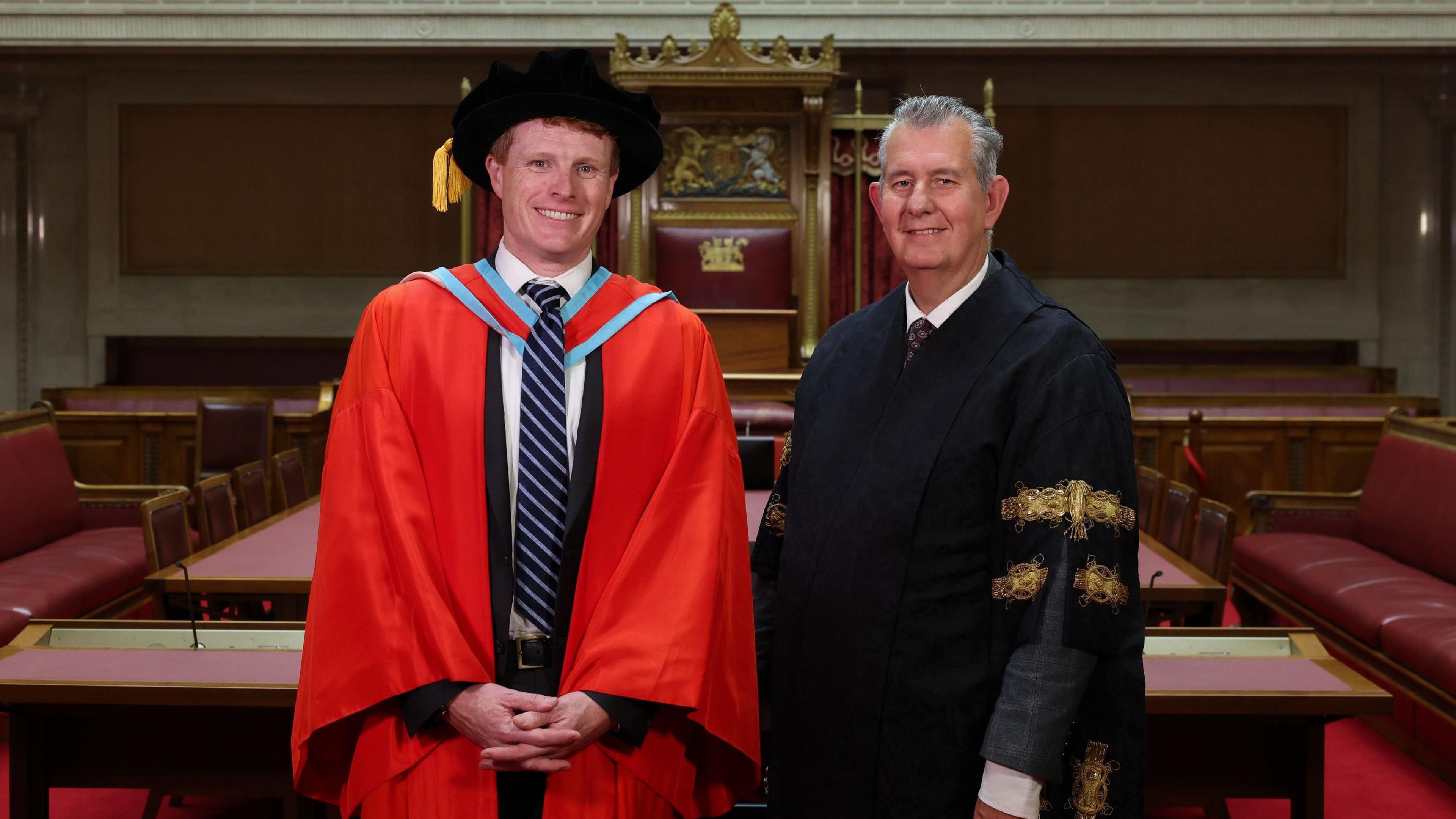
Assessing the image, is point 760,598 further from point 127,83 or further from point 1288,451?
point 127,83

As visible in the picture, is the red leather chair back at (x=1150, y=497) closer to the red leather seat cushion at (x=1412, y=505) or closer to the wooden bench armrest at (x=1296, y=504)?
the wooden bench armrest at (x=1296, y=504)

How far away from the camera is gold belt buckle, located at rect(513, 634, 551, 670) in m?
1.50

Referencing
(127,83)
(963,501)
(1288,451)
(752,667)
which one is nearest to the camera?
(963,501)

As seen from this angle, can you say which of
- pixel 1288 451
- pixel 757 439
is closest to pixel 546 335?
pixel 757 439

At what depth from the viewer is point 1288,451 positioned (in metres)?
6.70

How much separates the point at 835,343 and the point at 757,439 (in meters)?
2.71

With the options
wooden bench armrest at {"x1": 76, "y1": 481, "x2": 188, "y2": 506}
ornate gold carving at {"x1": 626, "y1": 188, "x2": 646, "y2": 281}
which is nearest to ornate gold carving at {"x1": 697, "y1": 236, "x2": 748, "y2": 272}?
ornate gold carving at {"x1": 626, "y1": 188, "x2": 646, "y2": 281}

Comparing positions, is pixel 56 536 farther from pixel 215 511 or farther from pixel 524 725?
pixel 524 725

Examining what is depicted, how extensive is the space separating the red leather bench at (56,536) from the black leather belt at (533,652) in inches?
110

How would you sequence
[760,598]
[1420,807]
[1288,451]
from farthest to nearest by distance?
1. [1288,451]
2. [1420,807]
3. [760,598]

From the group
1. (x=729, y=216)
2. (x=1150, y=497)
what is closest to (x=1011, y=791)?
(x=1150, y=497)

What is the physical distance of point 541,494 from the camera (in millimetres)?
1518

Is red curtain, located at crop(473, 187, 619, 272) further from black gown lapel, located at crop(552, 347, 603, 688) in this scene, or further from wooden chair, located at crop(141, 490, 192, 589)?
black gown lapel, located at crop(552, 347, 603, 688)

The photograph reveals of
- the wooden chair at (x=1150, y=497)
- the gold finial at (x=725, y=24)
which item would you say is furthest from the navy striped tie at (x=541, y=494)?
the gold finial at (x=725, y=24)
